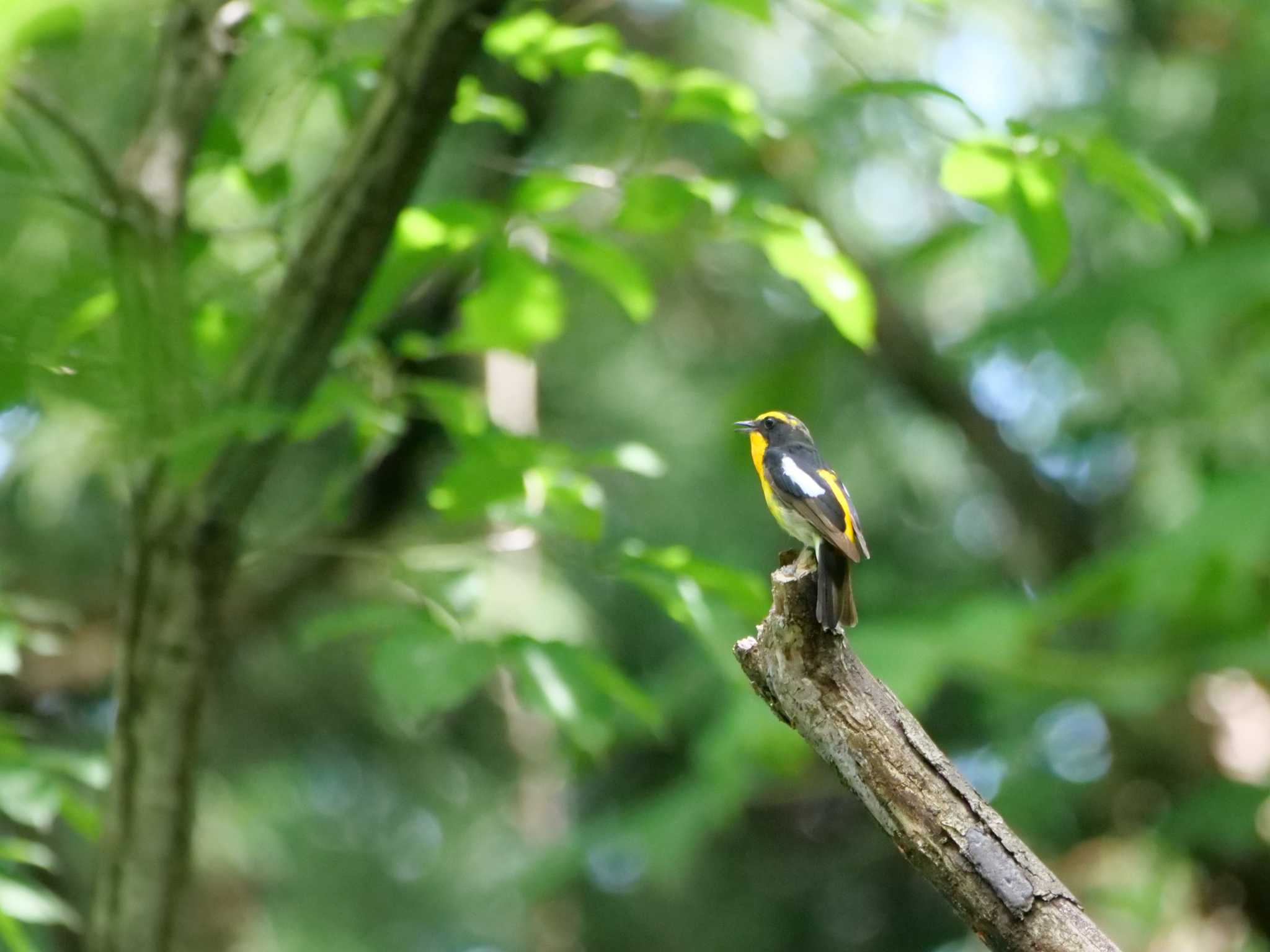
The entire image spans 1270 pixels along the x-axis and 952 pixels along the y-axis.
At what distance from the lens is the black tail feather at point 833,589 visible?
6.68 ft

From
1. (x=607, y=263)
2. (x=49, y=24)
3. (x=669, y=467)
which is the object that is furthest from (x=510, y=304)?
(x=669, y=467)

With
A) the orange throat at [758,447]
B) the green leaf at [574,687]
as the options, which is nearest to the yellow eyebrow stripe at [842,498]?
Answer: the orange throat at [758,447]

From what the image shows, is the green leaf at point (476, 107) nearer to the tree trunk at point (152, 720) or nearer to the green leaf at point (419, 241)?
the green leaf at point (419, 241)

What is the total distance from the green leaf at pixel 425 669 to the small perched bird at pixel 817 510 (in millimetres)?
629

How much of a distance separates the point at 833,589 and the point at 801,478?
68 centimetres

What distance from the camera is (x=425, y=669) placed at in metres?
2.29

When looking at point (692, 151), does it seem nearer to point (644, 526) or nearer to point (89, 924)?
point (644, 526)

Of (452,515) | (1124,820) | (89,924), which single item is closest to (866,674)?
(452,515)

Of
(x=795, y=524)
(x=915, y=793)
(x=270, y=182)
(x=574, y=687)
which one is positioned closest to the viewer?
(x=915, y=793)

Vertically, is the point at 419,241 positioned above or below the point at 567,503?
above

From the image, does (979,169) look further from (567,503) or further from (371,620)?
(371,620)

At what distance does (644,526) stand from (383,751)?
7.36 feet

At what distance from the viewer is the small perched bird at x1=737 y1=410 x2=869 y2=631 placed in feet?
7.22

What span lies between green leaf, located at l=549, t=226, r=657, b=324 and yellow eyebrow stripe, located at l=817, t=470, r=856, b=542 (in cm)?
52
